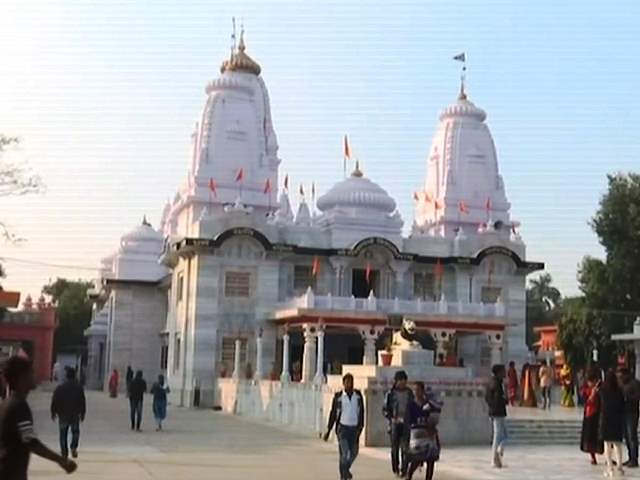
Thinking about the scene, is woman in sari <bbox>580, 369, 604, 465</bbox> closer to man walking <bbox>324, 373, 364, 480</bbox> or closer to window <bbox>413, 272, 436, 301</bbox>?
man walking <bbox>324, 373, 364, 480</bbox>

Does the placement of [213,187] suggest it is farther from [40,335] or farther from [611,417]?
[611,417]

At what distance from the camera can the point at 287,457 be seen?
53.9 feet

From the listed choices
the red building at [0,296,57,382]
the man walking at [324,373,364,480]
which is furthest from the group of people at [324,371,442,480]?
the red building at [0,296,57,382]

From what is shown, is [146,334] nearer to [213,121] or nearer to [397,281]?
[213,121]

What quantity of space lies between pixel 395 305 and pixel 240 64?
1994 centimetres

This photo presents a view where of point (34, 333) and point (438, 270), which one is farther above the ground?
point (438, 270)

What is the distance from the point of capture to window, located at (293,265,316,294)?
43.6 meters

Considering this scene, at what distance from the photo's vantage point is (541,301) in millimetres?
90312

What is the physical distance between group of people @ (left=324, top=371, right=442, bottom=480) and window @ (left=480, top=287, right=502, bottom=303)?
32.4 meters

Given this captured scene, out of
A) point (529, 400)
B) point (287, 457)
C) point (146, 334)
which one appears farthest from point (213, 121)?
point (287, 457)

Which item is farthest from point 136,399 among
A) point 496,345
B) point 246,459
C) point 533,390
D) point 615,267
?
point 615,267

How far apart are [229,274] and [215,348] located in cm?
325

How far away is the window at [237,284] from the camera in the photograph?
136ft

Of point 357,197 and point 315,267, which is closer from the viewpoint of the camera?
point 315,267
